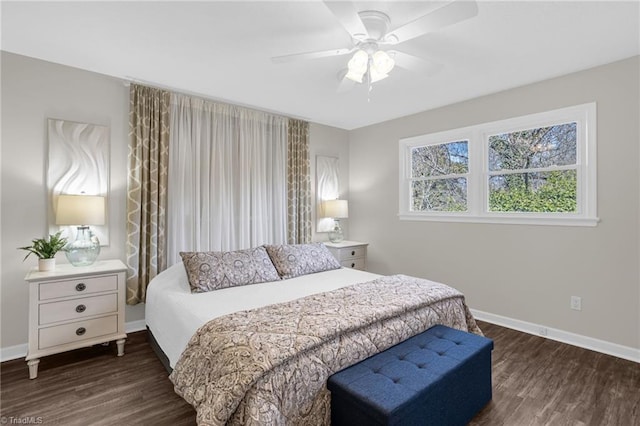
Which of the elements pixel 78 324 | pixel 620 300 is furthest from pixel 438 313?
pixel 78 324

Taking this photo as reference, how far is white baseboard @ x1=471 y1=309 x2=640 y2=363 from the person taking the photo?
2.78 m

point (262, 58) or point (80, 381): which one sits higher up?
point (262, 58)

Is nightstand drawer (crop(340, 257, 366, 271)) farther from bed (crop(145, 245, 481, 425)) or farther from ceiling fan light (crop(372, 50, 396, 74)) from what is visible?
ceiling fan light (crop(372, 50, 396, 74))

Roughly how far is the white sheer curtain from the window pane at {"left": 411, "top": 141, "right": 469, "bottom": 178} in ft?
6.00

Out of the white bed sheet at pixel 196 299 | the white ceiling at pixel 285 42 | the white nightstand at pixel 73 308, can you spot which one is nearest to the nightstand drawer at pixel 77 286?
the white nightstand at pixel 73 308

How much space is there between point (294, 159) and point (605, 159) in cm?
331

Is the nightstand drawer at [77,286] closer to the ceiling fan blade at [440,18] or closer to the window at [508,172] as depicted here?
the ceiling fan blade at [440,18]

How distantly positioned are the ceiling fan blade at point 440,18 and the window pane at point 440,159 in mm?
2329

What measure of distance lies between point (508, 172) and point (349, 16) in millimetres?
2678

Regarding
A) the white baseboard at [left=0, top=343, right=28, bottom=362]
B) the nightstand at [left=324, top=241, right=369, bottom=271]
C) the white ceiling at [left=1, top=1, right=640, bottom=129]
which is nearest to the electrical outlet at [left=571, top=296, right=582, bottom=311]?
the white ceiling at [left=1, top=1, right=640, bottom=129]

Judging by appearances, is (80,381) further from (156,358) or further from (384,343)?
(384,343)

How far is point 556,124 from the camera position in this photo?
10.5 feet

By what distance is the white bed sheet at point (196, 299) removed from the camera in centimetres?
217

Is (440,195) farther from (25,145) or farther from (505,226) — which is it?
(25,145)
